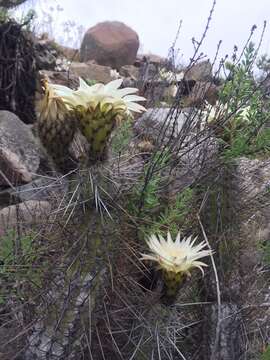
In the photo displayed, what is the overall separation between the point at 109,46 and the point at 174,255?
958 cm

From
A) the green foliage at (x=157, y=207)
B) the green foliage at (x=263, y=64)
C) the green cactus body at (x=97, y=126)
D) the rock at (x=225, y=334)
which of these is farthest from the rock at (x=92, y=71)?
the green cactus body at (x=97, y=126)

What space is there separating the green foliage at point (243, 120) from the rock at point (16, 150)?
6.52ft

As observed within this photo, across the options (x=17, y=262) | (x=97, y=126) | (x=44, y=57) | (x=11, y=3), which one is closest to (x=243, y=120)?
(x=97, y=126)

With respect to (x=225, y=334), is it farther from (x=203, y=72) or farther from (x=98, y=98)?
(x=203, y=72)

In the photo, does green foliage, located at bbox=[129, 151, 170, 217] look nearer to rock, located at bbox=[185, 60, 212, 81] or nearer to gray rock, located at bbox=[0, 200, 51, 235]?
gray rock, located at bbox=[0, 200, 51, 235]

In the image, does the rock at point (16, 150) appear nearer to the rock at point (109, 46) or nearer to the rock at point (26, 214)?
the rock at point (26, 214)

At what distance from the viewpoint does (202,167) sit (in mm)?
2736

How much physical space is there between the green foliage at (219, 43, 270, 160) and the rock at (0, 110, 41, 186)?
1988 mm

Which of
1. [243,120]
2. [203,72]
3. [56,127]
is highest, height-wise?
[56,127]

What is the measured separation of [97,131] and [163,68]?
306 cm

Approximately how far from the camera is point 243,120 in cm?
276

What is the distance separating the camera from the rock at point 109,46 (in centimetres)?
1120

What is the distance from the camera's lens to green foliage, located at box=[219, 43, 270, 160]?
2510 mm

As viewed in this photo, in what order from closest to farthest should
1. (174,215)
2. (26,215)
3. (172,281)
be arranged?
(172,281) < (174,215) < (26,215)
